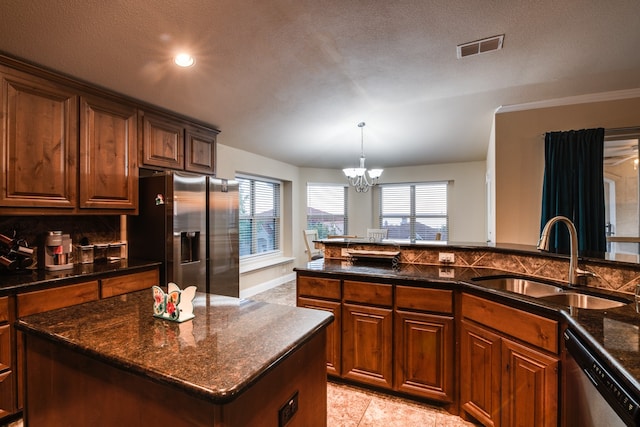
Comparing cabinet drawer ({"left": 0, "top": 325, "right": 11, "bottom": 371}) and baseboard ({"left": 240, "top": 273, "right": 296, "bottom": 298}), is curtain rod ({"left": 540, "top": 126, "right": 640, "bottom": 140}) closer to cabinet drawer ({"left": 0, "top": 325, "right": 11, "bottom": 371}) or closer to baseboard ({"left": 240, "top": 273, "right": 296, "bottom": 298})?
baseboard ({"left": 240, "top": 273, "right": 296, "bottom": 298})

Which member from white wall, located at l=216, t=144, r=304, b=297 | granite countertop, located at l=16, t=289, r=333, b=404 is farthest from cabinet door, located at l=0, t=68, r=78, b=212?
white wall, located at l=216, t=144, r=304, b=297

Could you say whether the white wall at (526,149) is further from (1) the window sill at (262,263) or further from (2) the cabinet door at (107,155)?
(2) the cabinet door at (107,155)

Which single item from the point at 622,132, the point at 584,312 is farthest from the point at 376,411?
the point at 622,132

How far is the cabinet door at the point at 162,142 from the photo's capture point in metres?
3.07

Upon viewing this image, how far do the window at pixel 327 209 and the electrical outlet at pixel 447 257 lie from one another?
4205mm

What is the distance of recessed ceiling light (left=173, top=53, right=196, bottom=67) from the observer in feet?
7.82

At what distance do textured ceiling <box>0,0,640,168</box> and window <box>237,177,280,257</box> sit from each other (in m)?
1.67

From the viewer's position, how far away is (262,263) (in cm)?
549

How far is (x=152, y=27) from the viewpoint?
6.70 ft

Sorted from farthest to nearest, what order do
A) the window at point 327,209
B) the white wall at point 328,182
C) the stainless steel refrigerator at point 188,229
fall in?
the window at point 327,209, the white wall at point 328,182, the stainless steel refrigerator at point 188,229

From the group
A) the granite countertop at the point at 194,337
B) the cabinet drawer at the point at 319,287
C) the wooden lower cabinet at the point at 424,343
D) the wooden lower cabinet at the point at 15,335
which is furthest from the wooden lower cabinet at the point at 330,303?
the wooden lower cabinet at the point at 15,335

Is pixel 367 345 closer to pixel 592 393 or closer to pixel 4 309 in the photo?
pixel 592 393

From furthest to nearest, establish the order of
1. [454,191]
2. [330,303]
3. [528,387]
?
1. [454,191]
2. [330,303]
3. [528,387]

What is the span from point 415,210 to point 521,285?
469cm
